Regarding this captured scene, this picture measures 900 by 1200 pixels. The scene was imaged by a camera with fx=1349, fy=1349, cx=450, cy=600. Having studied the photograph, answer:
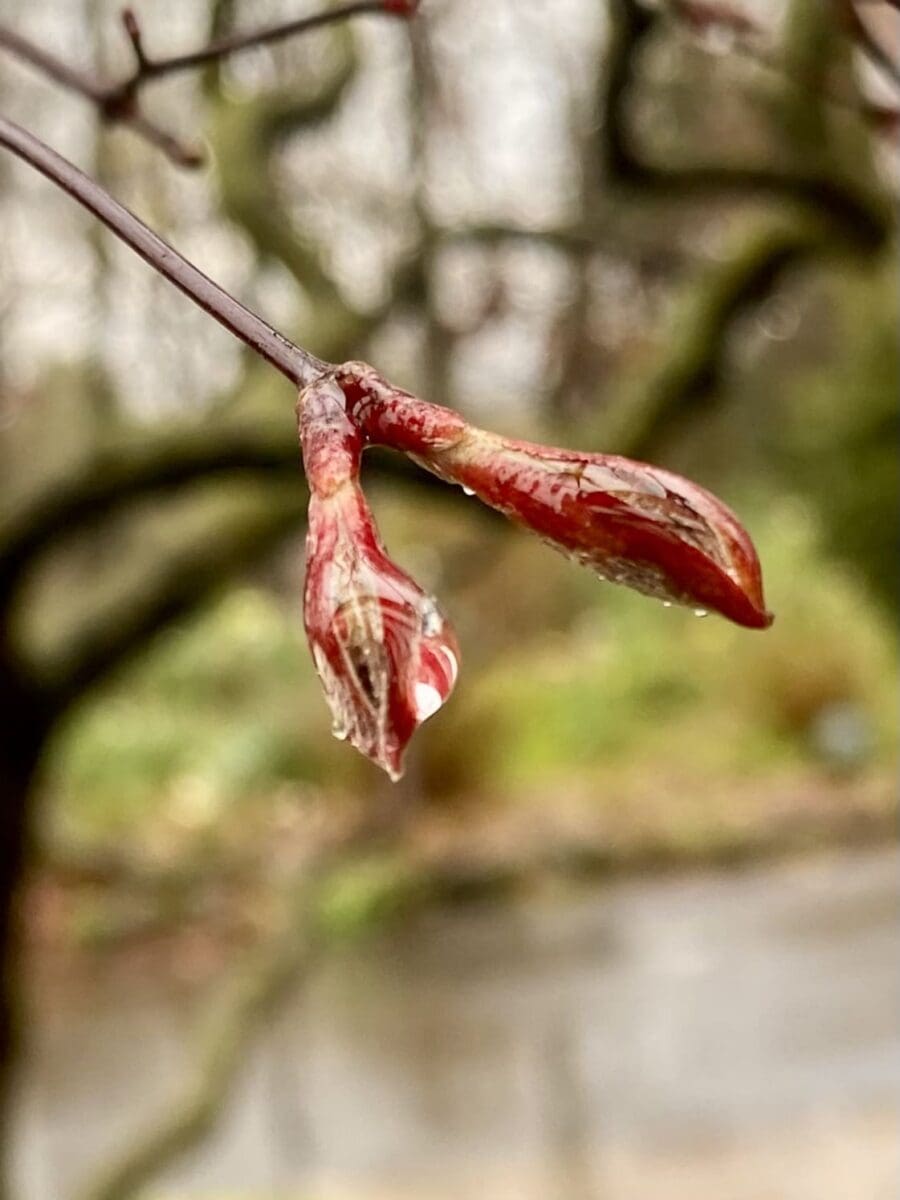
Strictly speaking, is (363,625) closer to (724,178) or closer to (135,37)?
(135,37)

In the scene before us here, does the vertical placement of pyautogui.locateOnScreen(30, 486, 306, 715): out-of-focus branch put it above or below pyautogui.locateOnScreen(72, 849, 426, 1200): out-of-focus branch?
above

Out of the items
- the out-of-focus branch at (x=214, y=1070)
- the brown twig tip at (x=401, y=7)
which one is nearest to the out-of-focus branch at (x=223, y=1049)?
the out-of-focus branch at (x=214, y=1070)

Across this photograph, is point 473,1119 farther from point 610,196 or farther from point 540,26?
point 540,26

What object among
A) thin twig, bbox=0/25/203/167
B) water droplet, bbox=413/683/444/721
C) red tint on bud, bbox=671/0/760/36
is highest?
red tint on bud, bbox=671/0/760/36

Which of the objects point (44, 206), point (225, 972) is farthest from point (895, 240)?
point (225, 972)

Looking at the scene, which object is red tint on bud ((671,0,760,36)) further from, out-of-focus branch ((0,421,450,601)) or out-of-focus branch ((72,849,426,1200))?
out-of-focus branch ((72,849,426,1200))

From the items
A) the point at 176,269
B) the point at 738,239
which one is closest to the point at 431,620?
the point at 176,269

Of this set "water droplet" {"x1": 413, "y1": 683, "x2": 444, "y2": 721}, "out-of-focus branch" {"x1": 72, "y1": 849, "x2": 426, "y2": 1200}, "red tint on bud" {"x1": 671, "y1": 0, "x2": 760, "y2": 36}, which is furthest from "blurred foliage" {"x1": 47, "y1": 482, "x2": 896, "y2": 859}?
"water droplet" {"x1": 413, "y1": 683, "x2": 444, "y2": 721}

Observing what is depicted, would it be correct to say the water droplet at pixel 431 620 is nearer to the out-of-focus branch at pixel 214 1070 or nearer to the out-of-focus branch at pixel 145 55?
the out-of-focus branch at pixel 145 55
